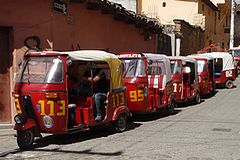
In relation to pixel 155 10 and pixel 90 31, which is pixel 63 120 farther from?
pixel 155 10

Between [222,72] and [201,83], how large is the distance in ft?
→ 18.5

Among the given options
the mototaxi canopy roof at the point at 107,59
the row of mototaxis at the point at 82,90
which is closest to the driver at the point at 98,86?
the row of mototaxis at the point at 82,90

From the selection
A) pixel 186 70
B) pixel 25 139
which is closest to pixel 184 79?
pixel 186 70

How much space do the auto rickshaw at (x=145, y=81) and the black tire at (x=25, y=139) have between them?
4274mm

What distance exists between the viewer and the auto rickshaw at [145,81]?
13133mm

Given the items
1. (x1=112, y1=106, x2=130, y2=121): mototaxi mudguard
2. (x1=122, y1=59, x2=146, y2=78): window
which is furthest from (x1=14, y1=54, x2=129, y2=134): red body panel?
(x1=122, y1=59, x2=146, y2=78): window

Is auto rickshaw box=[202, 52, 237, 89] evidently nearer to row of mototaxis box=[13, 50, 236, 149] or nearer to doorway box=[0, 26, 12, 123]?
row of mototaxis box=[13, 50, 236, 149]

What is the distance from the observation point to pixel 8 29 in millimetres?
12250

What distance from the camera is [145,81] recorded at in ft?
43.4

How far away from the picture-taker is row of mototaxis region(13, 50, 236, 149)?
946cm

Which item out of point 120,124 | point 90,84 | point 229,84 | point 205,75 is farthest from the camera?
point 229,84

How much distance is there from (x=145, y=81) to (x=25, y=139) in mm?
4819

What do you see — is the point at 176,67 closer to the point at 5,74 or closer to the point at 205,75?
the point at 205,75

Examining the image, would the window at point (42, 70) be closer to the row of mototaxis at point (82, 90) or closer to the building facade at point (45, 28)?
the row of mototaxis at point (82, 90)
